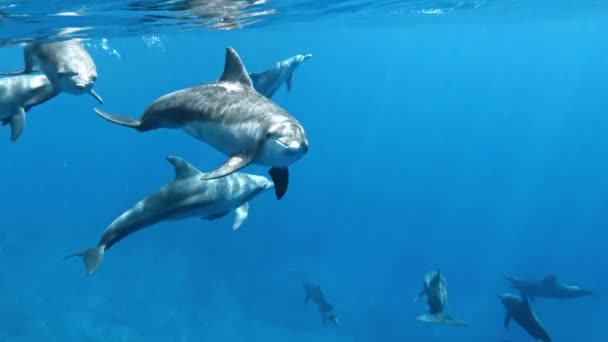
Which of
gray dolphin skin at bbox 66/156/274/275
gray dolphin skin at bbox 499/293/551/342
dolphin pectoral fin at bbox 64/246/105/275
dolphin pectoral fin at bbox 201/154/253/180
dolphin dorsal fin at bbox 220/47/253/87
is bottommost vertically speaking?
gray dolphin skin at bbox 499/293/551/342

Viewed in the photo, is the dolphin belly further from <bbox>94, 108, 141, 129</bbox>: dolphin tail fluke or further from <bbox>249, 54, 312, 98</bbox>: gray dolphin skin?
<bbox>249, 54, 312, 98</bbox>: gray dolphin skin

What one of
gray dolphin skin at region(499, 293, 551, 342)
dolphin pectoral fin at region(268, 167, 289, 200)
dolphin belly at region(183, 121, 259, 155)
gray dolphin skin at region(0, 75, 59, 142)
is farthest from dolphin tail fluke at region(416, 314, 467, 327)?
gray dolphin skin at region(0, 75, 59, 142)

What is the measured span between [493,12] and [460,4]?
549 centimetres

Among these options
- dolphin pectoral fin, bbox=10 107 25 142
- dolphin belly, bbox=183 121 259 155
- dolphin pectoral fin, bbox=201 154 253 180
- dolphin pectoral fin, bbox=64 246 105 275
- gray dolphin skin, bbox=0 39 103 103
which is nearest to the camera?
dolphin pectoral fin, bbox=201 154 253 180

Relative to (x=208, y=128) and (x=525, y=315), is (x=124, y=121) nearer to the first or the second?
(x=208, y=128)

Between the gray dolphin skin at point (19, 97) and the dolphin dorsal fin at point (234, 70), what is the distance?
3.55m

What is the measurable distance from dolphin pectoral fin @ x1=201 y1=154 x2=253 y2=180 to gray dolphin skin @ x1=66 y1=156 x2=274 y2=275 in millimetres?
2865

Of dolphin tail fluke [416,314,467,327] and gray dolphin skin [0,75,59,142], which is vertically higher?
gray dolphin skin [0,75,59,142]

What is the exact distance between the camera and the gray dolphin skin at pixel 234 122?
489 cm

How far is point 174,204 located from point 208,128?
8.40 ft

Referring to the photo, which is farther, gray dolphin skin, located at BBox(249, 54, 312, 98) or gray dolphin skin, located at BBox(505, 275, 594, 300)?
gray dolphin skin, located at BBox(505, 275, 594, 300)

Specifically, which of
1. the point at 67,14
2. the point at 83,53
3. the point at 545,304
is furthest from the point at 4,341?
the point at 545,304

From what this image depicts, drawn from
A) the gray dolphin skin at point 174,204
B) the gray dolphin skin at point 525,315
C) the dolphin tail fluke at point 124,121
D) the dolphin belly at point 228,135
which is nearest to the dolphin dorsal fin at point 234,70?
the dolphin belly at point 228,135

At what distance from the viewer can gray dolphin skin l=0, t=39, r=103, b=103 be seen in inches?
313
